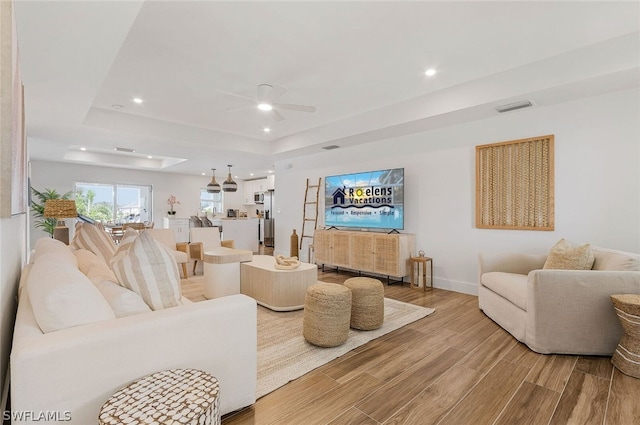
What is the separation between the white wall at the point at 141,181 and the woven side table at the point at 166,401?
8.76 m

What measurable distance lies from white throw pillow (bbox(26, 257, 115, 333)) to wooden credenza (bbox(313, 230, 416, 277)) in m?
3.86

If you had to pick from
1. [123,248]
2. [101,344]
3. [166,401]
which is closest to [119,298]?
[101,344]

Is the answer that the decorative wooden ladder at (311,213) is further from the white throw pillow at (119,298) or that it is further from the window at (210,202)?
the window at (210,202)

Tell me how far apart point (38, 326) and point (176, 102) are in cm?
362

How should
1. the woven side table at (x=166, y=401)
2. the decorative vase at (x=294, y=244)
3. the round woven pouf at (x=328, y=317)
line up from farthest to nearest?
the decorative vase at (x=294, y=244) → the round woven pouf at (x=328, y=317) → the woven side table at (x=166, y=401)

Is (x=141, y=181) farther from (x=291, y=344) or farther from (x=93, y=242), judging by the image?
(x=291, y=344)

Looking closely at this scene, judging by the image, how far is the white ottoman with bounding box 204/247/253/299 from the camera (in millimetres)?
3828

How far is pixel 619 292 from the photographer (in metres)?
2.33

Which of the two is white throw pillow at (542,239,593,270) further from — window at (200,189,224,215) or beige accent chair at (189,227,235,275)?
window at (200,189,224,215)

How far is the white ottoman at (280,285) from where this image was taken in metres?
3.46

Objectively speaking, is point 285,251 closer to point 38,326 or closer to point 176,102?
point 176,102

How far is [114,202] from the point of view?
29.6 feet

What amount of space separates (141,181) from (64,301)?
9.27 m

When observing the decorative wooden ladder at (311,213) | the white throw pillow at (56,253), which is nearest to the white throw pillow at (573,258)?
the white throw pillow at (56,253)
